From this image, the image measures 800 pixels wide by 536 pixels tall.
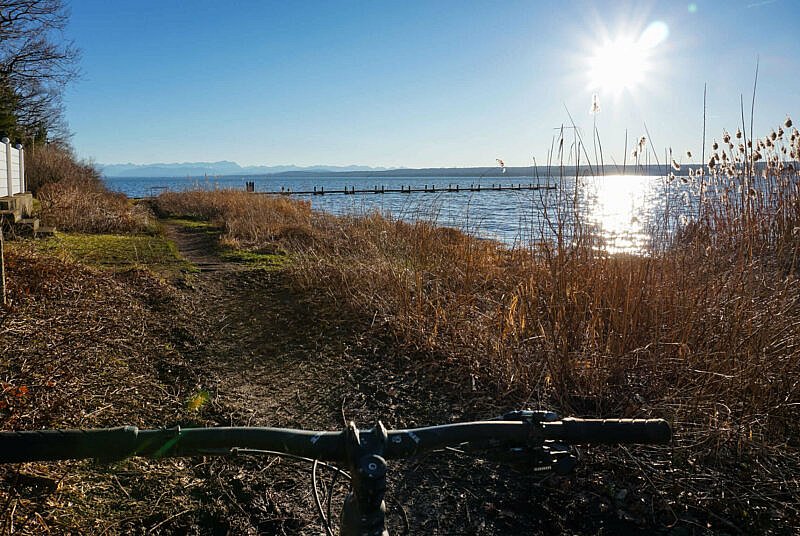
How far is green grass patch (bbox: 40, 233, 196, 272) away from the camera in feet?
24.8

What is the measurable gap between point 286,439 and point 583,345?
2925 mm

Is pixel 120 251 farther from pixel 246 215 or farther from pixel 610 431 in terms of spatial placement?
pixel 610 431

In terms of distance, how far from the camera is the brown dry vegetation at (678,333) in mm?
2771

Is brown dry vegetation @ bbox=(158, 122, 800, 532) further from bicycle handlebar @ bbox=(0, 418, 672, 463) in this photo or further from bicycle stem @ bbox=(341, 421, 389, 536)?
bicycle stem @ bbox=(341, 421, 389, 536)

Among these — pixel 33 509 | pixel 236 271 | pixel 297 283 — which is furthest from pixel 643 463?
pixel 236 271

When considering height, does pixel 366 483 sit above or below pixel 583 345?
above

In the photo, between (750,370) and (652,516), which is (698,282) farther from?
(652,516)

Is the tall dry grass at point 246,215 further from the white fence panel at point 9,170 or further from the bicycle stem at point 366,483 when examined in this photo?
the bicycle stem at point 366,483

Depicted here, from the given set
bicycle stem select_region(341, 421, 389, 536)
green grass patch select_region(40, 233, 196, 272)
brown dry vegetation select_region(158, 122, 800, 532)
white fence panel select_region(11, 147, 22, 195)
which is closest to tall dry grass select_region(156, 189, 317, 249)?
green grass patch select_region(40, 233, 196, 272)

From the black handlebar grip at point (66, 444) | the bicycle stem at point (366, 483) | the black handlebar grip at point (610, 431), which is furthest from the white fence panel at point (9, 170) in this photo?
the black handlebar grip at point (610, 431)

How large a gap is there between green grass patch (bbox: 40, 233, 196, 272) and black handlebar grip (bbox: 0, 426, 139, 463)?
6.61 meters

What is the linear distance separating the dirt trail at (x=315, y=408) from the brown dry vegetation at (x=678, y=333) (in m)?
0.36

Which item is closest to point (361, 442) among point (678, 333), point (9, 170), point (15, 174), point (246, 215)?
point (678, 333)

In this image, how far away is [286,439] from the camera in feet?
3.59
